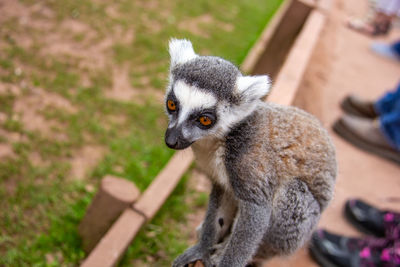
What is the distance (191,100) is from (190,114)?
3.3 inches

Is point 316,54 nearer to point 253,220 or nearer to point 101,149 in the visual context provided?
point 101,149

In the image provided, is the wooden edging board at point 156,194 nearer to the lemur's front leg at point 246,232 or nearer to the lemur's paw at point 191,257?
the lemur's paw at point 191,257

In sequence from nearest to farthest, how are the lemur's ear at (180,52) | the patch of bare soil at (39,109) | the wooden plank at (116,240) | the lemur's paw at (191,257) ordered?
1. the lemur's ear at (180,52)
2. the lemur's paw at (191,257)
3. the wooden plank at (116,240)
4. the patch of bare soil at (39,109)

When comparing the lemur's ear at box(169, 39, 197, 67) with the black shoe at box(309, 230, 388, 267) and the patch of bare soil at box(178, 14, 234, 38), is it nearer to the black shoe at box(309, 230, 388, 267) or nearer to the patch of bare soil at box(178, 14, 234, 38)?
the black shoe at box(309, 230, 388, 267)

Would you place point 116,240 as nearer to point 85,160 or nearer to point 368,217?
point 85,160

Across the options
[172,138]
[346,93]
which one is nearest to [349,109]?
[346,93]

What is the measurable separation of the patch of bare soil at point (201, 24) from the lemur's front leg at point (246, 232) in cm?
610

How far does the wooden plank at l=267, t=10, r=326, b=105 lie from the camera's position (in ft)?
12.6

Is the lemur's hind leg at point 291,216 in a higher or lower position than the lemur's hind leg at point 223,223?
higher

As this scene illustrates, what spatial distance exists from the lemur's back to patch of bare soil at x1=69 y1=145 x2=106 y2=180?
254 centimetres

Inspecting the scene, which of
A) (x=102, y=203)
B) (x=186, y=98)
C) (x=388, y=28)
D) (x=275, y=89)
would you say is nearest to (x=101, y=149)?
(x=102, y=203)

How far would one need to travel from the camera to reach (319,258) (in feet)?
13.1

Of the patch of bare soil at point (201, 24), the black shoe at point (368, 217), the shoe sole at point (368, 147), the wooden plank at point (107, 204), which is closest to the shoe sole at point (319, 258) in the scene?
the black shoe at point (368, 217)

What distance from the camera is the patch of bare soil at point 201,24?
805 centimetres
